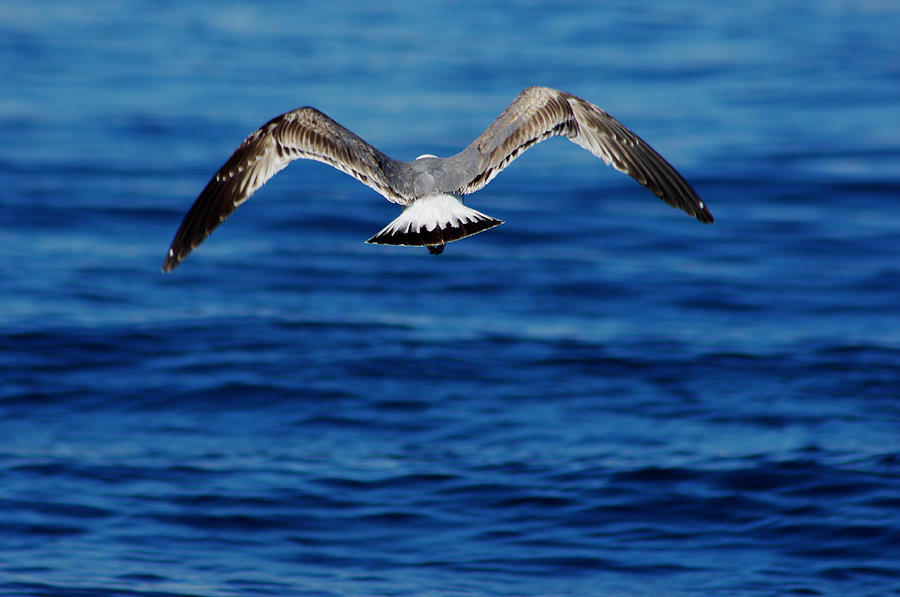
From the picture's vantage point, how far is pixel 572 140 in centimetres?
729

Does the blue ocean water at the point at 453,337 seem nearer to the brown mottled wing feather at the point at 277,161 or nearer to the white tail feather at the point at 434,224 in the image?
the brown mottled wing feather at the point at 277,161

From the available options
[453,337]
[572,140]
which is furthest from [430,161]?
[453,337]

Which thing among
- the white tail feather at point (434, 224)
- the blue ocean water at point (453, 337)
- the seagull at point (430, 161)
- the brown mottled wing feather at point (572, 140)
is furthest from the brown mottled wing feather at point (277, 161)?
the blue ocean water at point (453, 337)

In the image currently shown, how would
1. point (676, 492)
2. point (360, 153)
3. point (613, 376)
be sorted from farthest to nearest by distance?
point (613, 376)
point (676, 492)
point (360, 153)

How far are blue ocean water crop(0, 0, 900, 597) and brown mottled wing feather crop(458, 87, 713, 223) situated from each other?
10.0 feet

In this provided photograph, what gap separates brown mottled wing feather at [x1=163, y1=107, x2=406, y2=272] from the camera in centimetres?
712

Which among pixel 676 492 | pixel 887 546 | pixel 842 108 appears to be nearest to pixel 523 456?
pixel 676 492

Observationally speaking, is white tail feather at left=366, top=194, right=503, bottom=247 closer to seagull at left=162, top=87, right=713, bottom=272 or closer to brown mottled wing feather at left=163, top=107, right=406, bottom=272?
seagull at left=162, top=87, right=713, bottom=272

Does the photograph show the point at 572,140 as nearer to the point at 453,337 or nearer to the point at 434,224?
the point at 434,224

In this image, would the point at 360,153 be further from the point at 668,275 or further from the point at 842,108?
the point at 842,108

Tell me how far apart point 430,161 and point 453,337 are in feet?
19.8

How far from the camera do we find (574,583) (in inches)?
351

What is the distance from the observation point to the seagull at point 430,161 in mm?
7035

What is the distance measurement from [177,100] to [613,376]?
11.2 m
